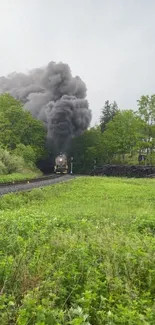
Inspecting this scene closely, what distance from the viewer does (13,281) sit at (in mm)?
3973

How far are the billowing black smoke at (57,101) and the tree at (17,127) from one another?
2.36 metres

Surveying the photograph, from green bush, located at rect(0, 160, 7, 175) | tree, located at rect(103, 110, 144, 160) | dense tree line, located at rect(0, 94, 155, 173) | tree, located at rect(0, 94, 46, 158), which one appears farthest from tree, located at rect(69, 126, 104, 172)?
green bush, located at rect(0, 160, 7, 175)

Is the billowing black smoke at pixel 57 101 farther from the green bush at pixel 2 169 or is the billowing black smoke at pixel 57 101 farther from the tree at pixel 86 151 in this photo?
the green bush at pixel 2 169

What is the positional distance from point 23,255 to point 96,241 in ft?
5.04

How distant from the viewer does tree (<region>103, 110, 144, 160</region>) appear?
55.0 metres

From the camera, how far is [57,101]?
180 ft

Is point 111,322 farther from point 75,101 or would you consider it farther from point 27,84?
point 27,84

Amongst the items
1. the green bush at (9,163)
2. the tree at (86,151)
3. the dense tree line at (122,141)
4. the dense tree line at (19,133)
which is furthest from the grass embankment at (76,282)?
the tree at (86,151)

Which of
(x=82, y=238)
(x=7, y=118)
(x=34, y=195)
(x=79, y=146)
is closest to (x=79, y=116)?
(x=79, y=146)

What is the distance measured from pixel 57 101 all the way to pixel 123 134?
1328 centimetres

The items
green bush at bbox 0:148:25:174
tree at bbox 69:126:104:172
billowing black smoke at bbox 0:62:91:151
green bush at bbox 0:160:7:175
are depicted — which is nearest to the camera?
green bush at bbox 0:160:7:175

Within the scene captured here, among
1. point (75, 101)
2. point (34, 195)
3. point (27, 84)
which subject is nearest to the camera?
point (34, 195)

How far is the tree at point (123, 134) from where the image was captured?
55.0 metres

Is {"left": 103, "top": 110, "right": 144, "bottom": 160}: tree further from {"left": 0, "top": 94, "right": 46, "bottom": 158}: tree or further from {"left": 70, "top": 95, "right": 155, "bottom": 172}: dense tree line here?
{"left": 0, "top": 94, "right": 46, "bottom": 158}: tree
